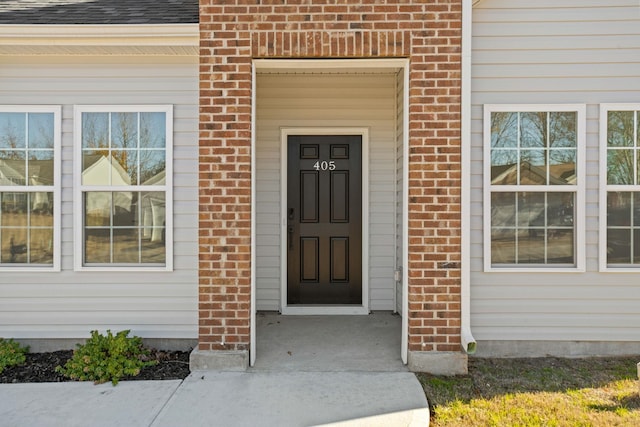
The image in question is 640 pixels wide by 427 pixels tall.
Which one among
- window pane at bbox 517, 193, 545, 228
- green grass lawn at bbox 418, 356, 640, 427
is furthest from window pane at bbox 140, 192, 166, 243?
window pane at bbox 517, 193, 545, 228

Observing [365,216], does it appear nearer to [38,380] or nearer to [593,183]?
[593,183]

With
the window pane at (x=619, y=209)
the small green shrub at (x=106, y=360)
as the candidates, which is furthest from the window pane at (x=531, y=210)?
the small green shrub at (x=106, y=360)

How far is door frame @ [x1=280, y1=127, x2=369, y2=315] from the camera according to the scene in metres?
5.70

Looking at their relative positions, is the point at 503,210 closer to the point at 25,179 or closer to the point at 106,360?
the point at 106,360

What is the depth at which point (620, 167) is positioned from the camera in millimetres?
4434

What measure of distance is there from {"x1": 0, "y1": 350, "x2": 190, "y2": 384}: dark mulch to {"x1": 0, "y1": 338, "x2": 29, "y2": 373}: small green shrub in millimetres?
50

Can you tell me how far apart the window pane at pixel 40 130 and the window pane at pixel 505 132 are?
14.3 feet

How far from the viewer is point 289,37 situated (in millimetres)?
3992

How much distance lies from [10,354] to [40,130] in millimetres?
2171

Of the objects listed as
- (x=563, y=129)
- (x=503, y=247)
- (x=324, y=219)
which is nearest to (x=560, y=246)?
(x=503, y=247)

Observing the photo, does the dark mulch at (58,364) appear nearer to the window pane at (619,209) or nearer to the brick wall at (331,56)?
the brick wall at (331,56)

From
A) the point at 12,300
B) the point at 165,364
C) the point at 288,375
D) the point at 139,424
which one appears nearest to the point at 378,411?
the point at 288,375

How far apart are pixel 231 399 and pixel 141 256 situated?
1939 millimetres

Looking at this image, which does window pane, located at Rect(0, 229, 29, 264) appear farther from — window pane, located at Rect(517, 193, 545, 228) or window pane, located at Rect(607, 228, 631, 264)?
window pane, located at Rect(607, 228, 631, 264)
